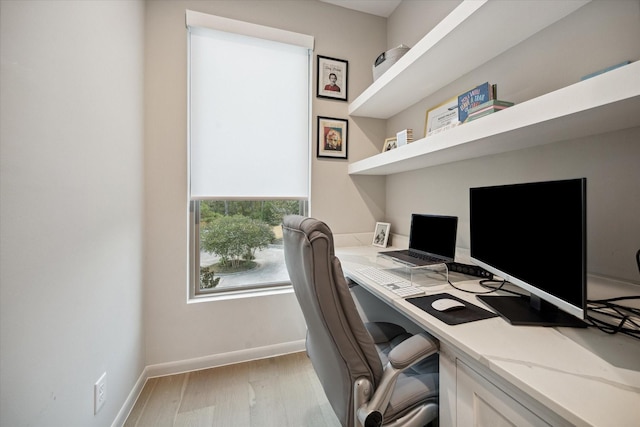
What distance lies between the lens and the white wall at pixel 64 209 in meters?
0.72

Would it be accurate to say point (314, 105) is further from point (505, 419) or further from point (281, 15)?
point (505, 419)

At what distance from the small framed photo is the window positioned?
0.69m

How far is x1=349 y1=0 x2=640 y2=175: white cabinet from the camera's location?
70 cm

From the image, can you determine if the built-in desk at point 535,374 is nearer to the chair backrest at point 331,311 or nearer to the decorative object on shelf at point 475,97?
the chair backrest at point 331,311

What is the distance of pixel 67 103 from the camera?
0.94m

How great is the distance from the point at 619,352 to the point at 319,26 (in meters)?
2.53

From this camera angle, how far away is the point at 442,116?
5.13 feet

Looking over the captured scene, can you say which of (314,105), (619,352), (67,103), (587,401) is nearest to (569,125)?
(619,352)

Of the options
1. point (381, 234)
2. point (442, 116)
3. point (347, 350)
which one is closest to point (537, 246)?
point (347, 350)

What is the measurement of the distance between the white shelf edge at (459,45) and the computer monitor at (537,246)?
72 centimetres

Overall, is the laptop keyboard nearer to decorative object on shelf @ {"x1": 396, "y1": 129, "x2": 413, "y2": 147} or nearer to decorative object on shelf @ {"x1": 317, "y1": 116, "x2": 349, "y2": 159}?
decorative object on shelf @ {"x1": 396, "y1": 129, "x2": 413, "y2": 147}

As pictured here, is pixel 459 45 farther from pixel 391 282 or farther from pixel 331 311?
pixel 331 311

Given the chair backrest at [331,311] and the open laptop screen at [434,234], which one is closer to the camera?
the chair backrest at [331,311]

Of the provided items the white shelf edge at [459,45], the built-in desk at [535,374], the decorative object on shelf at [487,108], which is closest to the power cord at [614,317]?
the built-in desk at [535,374]
